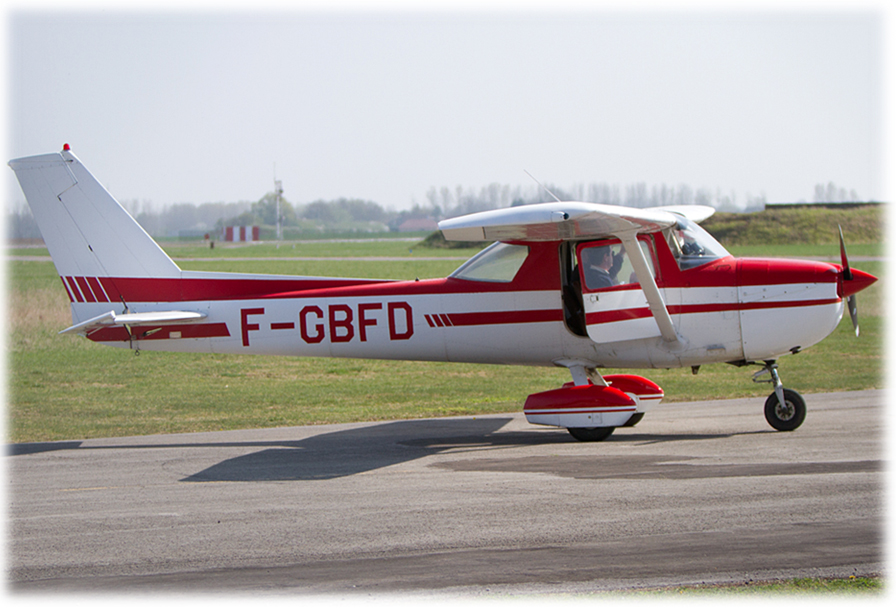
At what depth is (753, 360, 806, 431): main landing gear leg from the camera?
32.9 feet

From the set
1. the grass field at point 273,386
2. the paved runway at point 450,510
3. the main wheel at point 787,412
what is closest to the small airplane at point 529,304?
the main wheel at point 787,412

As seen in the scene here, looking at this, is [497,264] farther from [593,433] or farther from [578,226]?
[593,433]

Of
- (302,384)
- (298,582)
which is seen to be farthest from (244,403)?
(298,582)

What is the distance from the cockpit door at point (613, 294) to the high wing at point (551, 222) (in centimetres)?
62

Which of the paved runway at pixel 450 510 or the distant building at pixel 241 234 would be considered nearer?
the paved runway at pixel 450 510

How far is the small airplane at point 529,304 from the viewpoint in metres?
9.82

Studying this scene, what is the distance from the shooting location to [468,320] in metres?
10.7

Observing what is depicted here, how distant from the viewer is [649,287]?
963 cm

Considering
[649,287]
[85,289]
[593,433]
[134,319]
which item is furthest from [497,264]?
[85,289]

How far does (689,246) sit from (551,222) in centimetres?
285

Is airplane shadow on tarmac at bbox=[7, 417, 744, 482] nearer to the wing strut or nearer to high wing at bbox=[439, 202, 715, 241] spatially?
the wing strut

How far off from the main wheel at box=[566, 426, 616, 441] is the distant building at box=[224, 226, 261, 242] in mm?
152337

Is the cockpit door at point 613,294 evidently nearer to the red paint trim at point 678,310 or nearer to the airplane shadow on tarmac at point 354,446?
the red paint trim at point 678,310

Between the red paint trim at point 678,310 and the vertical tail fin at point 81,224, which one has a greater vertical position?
the vertical tail fin at point 81,224
